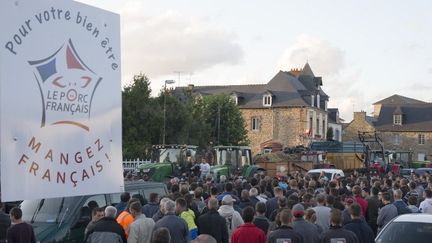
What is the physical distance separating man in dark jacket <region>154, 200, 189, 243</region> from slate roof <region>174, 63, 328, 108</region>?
210ft

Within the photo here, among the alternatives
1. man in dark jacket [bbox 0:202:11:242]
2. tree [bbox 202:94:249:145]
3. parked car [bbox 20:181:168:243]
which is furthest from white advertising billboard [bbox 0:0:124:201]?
tree [bbox 202:94:249:145]

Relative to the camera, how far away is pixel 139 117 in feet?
147

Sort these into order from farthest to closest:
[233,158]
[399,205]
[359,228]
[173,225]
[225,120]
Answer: [225,120], [233,158], [399,205], [359,228], [173,225]

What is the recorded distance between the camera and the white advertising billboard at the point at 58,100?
17.4 feet

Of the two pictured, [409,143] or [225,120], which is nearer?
[225,120]

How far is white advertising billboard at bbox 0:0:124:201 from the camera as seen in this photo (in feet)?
17.4

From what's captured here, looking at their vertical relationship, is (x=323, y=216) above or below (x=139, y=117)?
below

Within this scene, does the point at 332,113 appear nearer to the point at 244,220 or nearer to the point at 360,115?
the point at 360,115

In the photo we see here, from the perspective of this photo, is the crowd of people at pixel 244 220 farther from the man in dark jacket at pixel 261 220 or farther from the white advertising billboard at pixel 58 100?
the white advertising billboard at pixel 58 100

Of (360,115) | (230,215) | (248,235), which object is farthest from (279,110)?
(248,235)

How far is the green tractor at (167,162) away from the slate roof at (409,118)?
2421 inches

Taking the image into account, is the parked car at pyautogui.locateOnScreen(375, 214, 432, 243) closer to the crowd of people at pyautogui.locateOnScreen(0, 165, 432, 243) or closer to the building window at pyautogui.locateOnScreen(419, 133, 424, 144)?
the crowd of people at pyautogui.locateOnScreen(0, 165, 432, 243)

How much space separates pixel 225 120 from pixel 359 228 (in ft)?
180

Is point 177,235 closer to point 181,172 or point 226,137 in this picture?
point 181,172
